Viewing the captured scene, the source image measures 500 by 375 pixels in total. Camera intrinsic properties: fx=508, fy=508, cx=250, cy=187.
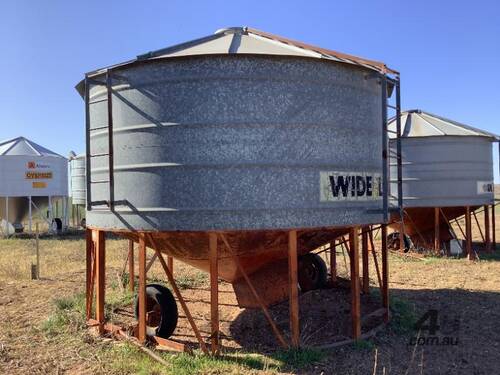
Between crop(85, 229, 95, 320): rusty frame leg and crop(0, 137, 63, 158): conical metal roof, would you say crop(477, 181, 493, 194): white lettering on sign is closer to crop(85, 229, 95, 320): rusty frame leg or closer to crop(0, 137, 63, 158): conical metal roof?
crop(85, 229, 95, 320): rusty frame leg

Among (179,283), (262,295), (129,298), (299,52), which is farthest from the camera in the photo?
(179,283)

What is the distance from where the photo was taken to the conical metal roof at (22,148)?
27.4 metres

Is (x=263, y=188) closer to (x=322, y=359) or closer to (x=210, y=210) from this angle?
(x=210, y=210)

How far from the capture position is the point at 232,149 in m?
7.11

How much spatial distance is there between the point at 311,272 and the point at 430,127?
884 centimetres

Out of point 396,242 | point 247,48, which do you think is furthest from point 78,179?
point 247,48

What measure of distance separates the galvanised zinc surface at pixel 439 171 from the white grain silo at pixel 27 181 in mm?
19427

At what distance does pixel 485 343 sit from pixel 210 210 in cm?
501

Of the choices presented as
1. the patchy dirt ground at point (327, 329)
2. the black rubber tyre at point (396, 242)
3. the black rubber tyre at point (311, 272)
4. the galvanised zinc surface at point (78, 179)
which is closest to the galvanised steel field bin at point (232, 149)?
the patchy dirt ground at point (327, 329)

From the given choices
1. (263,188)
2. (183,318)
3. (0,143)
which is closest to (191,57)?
(263,188)

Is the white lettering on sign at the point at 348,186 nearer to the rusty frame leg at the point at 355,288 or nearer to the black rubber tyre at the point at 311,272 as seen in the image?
the rusty frame leg at the point at 355,288

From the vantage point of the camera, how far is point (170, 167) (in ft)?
23.9

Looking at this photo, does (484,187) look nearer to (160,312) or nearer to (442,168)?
(442,168)

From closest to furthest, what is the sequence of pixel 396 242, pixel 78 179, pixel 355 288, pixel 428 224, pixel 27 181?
pixel 355 288 < pixel 428 224 < pixel 396 242 < pixel 27 181 < pixel 78 179
